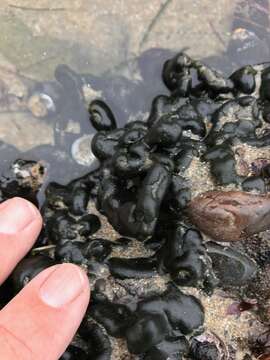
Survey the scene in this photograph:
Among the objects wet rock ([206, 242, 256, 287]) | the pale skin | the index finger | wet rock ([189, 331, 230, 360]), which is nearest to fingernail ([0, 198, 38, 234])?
the index finger

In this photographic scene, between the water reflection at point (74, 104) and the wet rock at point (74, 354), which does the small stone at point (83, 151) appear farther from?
the wet rock at point (74, 354)

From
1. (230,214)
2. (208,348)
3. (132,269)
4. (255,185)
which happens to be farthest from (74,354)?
(255,185)

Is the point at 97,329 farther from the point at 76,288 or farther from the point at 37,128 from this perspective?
the point at 37,128

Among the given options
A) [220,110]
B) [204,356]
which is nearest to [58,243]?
[204,356]

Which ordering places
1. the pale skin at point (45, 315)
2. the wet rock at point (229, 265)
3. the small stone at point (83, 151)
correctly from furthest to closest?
the small stone at point (83, 151), the wet rock at point (229, 265), the pale skin at point (45, 315)

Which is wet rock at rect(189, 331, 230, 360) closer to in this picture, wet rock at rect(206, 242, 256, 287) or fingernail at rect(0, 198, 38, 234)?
wet rock at rect(206, 242, 256, 287)

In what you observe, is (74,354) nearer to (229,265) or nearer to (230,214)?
(229,265)

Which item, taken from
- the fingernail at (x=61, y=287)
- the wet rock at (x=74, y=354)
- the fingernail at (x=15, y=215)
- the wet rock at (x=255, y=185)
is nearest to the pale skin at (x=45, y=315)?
the fingernail at (x=61, y=287)
